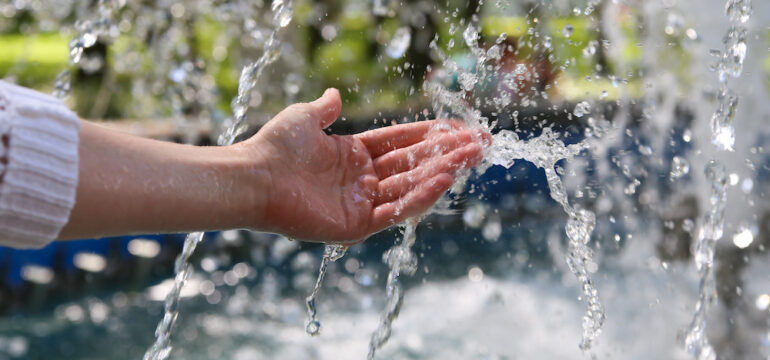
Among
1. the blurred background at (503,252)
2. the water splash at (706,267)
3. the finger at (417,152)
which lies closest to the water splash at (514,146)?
the blurred background at (503,252)

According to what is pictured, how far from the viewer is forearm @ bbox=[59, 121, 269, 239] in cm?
143

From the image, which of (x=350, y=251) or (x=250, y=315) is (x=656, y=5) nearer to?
(x=350, y=251)

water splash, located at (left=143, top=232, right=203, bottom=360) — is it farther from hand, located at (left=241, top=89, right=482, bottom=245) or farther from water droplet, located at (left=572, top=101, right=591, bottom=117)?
water droplet, located at (left=572, top=101, right=591, bottom=117)

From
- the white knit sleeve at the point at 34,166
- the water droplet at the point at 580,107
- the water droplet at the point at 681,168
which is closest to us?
the white knit sleeve at the point at 34,166

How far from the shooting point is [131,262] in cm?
505

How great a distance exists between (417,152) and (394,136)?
10cm

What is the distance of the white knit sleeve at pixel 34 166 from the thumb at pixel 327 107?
0.62 meters

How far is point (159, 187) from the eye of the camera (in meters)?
1.54

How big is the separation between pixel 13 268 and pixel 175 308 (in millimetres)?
1262

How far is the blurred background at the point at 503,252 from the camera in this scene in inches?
135

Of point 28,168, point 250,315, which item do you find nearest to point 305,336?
point 250,315

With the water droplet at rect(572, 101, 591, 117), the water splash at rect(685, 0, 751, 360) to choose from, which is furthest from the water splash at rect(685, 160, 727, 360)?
the water droplet at rect(572, 101, 591, 117)

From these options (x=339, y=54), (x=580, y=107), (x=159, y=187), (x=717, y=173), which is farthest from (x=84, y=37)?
(x=339, y=54)

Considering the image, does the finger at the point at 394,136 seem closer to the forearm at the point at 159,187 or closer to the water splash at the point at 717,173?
the forearm at the point at 159,187
